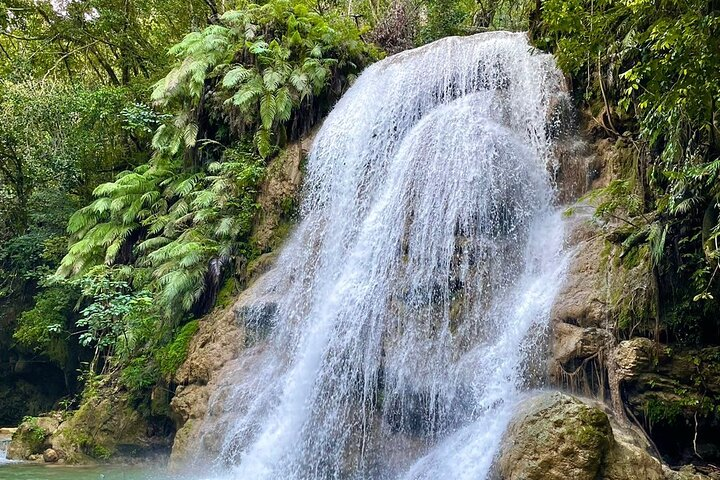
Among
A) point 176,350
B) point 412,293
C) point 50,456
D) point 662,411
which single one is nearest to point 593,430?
point 662,411

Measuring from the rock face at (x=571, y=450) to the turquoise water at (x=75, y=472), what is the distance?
516 centimetres

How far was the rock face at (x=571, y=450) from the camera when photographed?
5219mm

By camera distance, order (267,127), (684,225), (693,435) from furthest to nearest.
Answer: (267,127)
(684,225)
(693,435)

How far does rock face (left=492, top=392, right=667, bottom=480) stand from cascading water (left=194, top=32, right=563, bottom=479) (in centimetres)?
50

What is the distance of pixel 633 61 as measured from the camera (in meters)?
8.33

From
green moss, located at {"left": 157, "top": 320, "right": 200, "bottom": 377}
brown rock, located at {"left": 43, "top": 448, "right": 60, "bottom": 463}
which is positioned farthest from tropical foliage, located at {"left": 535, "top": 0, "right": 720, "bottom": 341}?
brown rock, located at {"left": 43, "top": 448, "right": 60, "bottom": 463}

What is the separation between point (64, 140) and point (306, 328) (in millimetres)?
9823

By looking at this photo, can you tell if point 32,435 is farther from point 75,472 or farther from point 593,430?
point 593,430

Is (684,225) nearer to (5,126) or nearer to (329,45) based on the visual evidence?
(329,45)

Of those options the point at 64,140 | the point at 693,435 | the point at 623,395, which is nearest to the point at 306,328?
the point at 623,395

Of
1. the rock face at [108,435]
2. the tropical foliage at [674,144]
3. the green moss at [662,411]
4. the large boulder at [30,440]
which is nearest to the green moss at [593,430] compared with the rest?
the green moss at [662,411]

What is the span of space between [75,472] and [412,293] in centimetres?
556

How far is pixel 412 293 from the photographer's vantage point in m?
8.23

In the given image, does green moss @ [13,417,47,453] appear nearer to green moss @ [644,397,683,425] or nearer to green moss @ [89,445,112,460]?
green moss @ [89,445,112,460]
